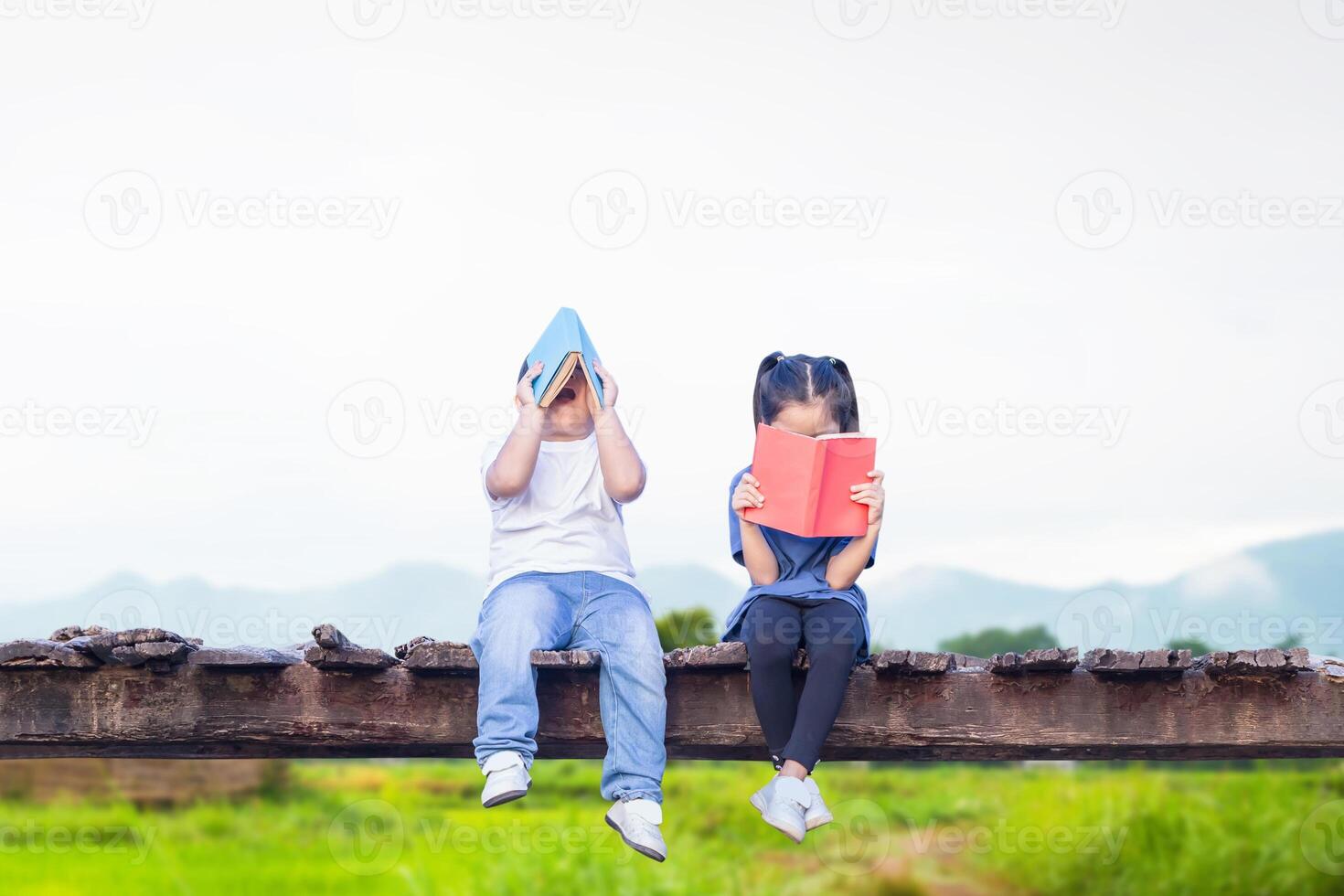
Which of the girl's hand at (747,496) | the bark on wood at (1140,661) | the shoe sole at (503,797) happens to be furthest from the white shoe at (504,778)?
the bark on wood at (1140,661)

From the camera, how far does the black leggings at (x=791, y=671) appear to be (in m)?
3.40

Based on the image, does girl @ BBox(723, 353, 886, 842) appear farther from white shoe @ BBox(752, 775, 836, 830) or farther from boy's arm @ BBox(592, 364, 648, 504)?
boy's arm @ BBox(592, 364, 648, 504)

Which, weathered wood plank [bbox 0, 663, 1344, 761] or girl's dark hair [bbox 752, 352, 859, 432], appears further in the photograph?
girl's dark hair [bbox 752, 352, 859, 432]

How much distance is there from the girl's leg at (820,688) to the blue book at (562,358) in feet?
3.29

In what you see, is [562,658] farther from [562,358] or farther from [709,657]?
[562,358]

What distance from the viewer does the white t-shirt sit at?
3732mm

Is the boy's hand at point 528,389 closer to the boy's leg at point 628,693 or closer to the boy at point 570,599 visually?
the boy at point 570,599

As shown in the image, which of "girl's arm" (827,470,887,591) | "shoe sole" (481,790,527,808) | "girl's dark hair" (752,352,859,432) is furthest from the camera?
"girl's dark hair" (752,352,859,432)

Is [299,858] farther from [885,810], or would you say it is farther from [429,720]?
→ [429,720]

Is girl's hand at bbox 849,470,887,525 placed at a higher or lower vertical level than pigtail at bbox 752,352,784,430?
lower

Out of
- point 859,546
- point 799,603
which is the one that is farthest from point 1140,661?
point 799,603

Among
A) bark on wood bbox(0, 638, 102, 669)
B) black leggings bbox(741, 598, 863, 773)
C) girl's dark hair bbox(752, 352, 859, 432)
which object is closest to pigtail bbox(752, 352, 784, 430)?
girl's dark hair bbox(752, 352, 859, 432)

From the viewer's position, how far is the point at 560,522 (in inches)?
149

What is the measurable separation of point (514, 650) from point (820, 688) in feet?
2.91
